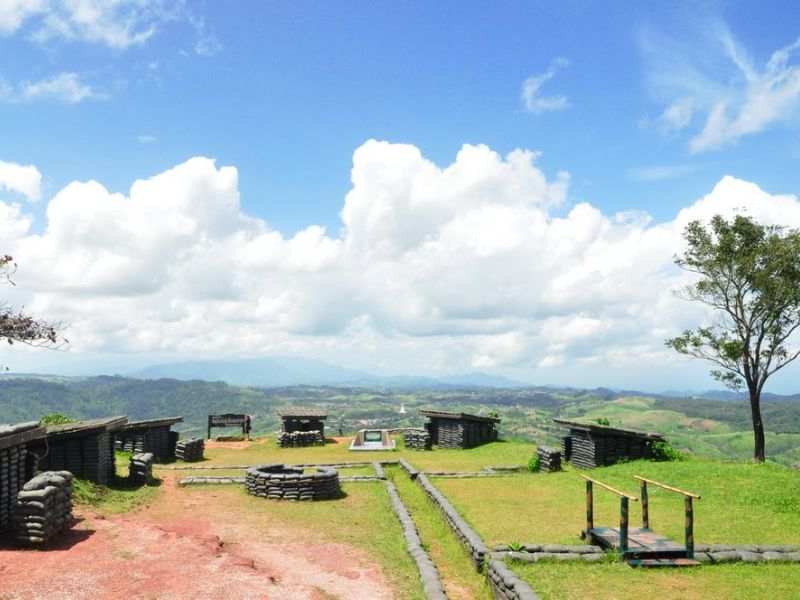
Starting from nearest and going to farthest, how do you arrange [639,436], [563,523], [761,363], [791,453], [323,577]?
[323,577] < [563,523] < [639,436] < [761,363] < [791,453]

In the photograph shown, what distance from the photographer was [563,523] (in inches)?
682

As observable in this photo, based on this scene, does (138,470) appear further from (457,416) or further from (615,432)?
(615,432)

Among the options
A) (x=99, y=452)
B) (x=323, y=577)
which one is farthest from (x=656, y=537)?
(x=99, y=452)

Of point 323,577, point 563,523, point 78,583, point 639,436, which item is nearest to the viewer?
point 78,583

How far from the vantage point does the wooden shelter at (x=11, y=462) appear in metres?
14.5

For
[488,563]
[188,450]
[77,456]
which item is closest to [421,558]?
[488,563]

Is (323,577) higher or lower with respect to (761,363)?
lower

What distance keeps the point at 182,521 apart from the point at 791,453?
195 m

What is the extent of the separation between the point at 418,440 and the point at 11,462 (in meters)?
28.2

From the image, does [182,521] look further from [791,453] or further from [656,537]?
[791,453]

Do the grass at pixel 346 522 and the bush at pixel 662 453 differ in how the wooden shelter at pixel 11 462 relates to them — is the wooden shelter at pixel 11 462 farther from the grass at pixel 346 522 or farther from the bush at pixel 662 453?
the bush at pixel 662 453

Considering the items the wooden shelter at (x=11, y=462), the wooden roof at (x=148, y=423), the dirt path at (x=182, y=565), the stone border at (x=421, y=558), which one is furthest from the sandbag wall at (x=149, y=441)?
the stone border at (x=421, y=558)

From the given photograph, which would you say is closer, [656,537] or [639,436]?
[656,537]

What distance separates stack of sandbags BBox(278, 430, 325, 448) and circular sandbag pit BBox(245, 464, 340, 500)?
62.2ft
